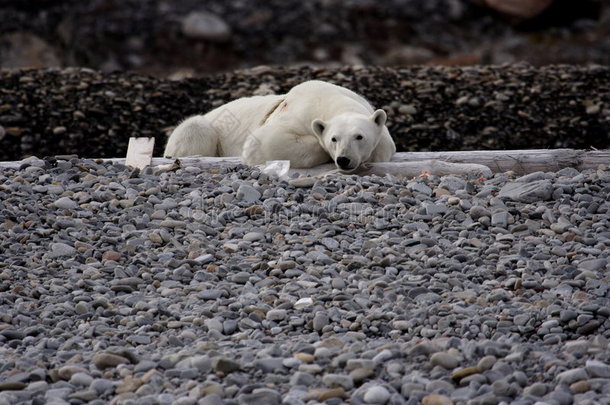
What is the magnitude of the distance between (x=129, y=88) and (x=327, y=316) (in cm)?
668

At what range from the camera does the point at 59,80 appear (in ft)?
33.1

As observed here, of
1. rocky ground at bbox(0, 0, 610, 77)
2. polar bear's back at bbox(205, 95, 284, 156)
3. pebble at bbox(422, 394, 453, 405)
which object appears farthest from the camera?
rocky ground at bbox(0, 0, 610, 77)

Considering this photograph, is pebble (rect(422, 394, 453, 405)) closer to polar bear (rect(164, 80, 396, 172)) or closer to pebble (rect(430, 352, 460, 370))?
pebble (rect(430, 352, 460, 370))

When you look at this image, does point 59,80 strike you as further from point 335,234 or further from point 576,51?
point 576,51

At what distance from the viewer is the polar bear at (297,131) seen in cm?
597

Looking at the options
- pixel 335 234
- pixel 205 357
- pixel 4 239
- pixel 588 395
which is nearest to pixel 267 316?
pixel 205 357

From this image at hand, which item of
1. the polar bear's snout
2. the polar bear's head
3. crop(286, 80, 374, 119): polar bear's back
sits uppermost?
crop(286, 80, 374, 119): polar bear's back

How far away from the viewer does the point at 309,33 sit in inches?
709

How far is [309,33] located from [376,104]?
29.5 feet

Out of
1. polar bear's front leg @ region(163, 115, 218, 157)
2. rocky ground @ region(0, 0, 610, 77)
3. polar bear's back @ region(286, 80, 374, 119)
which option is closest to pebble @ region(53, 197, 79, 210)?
polar bear's front leg @ region(163, 115, 218, 157)

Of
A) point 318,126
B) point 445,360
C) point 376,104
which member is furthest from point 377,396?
point 376,104

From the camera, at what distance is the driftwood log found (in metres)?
5.96

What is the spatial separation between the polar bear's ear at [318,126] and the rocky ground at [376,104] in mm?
2802

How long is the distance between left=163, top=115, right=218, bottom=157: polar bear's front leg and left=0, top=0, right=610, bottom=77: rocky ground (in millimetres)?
9786
